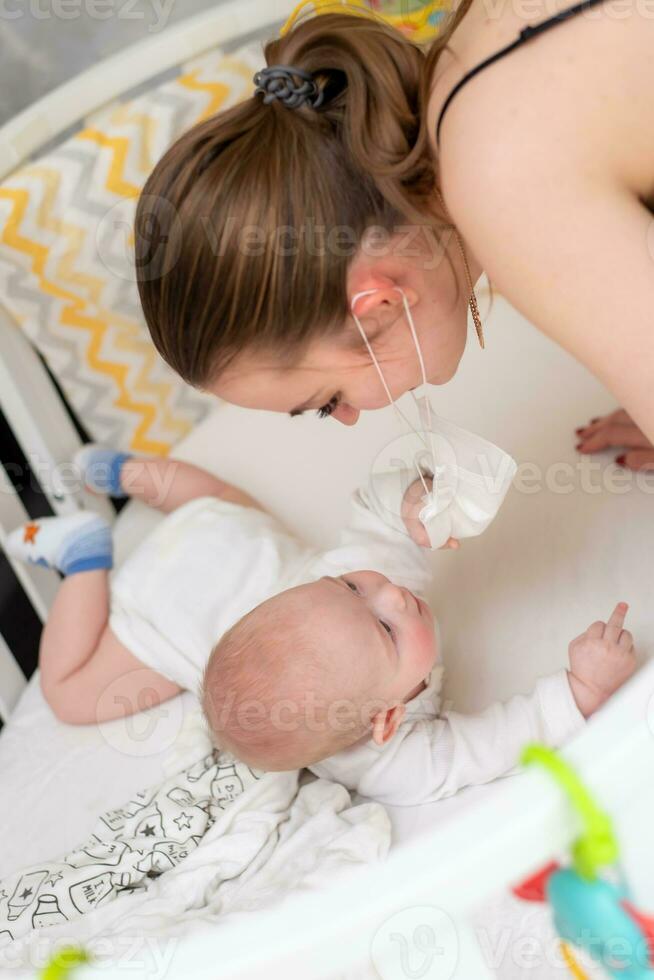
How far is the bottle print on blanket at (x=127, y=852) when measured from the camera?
34.7 inches

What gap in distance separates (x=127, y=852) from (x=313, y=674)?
27 centimetres

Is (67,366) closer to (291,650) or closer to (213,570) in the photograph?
(213,570)

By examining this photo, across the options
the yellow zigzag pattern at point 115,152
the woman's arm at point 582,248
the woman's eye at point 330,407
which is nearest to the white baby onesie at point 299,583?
the woman's eye at point 330,407

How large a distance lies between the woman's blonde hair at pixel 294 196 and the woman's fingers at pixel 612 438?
46 centimetres

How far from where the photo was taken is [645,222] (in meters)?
0.66

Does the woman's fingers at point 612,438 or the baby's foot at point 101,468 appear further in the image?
the baby's foot at point 101,468

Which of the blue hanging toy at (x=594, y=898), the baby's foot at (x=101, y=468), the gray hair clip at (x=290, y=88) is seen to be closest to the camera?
the blue hanging toy at (x=594, y=898)

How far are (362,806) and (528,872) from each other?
1.39ft

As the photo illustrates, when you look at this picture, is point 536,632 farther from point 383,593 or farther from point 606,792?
point 606,792

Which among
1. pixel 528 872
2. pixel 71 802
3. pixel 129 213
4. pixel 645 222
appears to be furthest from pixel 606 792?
pixel 129 213

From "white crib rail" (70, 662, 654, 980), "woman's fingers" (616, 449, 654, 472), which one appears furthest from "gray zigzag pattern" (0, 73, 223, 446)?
"white crib rail" (70, 662, 654, 980)

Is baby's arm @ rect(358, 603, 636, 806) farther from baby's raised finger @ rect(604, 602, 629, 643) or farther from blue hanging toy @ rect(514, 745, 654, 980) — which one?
blue hanging toy @ rect(514, 745, 654, 980)

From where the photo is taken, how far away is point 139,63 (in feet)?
4.42

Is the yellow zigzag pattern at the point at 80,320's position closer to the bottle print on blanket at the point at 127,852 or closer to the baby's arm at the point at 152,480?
the baby's arm at the point at 152,480
